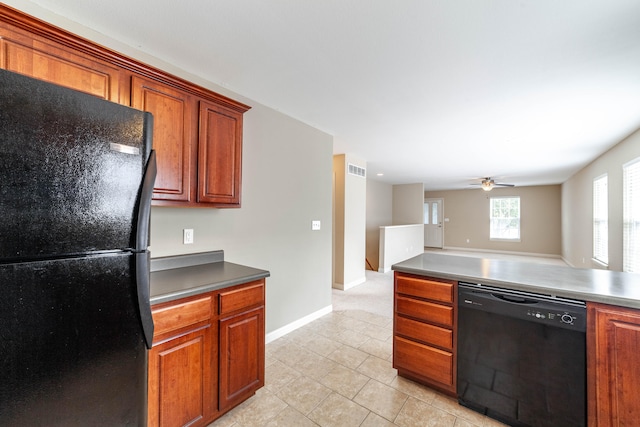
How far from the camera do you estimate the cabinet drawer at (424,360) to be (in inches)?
74.7

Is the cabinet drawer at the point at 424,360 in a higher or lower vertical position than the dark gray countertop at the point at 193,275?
lower

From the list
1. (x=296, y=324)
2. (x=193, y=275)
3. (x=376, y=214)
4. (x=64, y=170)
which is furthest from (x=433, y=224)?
(x=64, y=170)

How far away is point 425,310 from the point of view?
78.0 inches

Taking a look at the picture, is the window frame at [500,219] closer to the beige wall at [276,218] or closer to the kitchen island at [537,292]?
the beige wall at [276,218]

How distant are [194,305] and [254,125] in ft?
5.89

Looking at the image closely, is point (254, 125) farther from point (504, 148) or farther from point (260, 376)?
Result: point (504, 148)

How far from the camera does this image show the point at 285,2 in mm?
1412

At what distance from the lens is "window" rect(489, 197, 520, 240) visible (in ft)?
30.6

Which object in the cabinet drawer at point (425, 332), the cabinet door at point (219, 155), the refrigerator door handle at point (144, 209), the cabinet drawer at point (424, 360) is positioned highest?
the cabinet door at point (219, 155)

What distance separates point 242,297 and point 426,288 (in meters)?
1.36

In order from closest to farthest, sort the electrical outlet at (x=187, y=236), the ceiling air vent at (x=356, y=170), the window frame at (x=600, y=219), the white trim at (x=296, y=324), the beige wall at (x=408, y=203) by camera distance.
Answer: the electrical outlet at (x=187, y=236) < the white trim at (x=296, y=324) < the window frame at (x=600, y=219) < the ceiling air vent at (x=356, y=170) < the beige wall at (x=408, y=203)

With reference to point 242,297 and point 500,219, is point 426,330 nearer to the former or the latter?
point 242,297

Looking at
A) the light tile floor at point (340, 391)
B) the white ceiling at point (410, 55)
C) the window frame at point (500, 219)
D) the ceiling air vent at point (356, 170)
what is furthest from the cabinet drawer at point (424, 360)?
the window frame at point (500, 219)

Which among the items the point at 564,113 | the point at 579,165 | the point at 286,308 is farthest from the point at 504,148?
the point at 286,308
